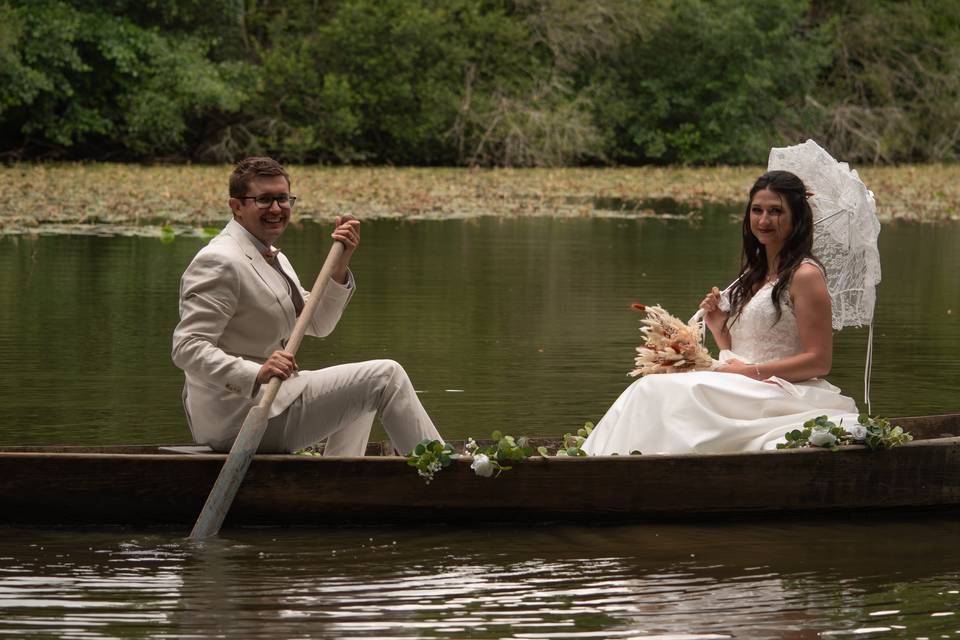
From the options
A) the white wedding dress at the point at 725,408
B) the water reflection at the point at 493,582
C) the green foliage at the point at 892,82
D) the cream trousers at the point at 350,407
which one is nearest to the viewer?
the water reflection at the point at 493,582

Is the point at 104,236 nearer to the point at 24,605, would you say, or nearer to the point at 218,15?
the point at 24,605

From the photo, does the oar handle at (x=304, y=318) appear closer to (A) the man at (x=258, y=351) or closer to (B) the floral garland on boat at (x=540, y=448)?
(A) the man at (x=258, y=351)

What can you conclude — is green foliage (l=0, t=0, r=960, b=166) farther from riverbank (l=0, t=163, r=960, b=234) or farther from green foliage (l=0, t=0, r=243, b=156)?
riverbank (l=0, t=163, r=960, b=234)

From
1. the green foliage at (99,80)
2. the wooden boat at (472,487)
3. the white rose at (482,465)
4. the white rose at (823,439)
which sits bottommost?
the wooden boat at (472,487)

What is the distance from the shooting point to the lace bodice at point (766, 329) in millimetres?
6266

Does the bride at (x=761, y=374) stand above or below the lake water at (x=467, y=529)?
above

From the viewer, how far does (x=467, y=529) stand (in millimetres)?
5918

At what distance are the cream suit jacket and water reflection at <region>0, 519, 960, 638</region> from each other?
0.46 metres

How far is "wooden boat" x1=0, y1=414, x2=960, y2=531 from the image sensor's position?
570cm

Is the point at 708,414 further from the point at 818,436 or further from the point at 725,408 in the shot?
the point at 818,436

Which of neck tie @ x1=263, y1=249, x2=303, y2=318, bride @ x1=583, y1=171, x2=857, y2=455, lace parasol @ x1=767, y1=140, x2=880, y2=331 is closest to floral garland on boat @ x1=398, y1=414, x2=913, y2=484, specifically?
bride @ x1=583, y1=171, x2=857, y2=455

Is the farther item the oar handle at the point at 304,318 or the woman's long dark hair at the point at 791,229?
the woman's long dark hair at the point at 791,229

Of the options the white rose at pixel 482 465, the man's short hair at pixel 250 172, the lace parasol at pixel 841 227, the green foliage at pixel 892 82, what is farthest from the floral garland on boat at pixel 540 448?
the green foliage at pixel 892 82

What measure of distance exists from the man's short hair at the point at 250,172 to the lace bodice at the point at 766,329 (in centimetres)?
183
